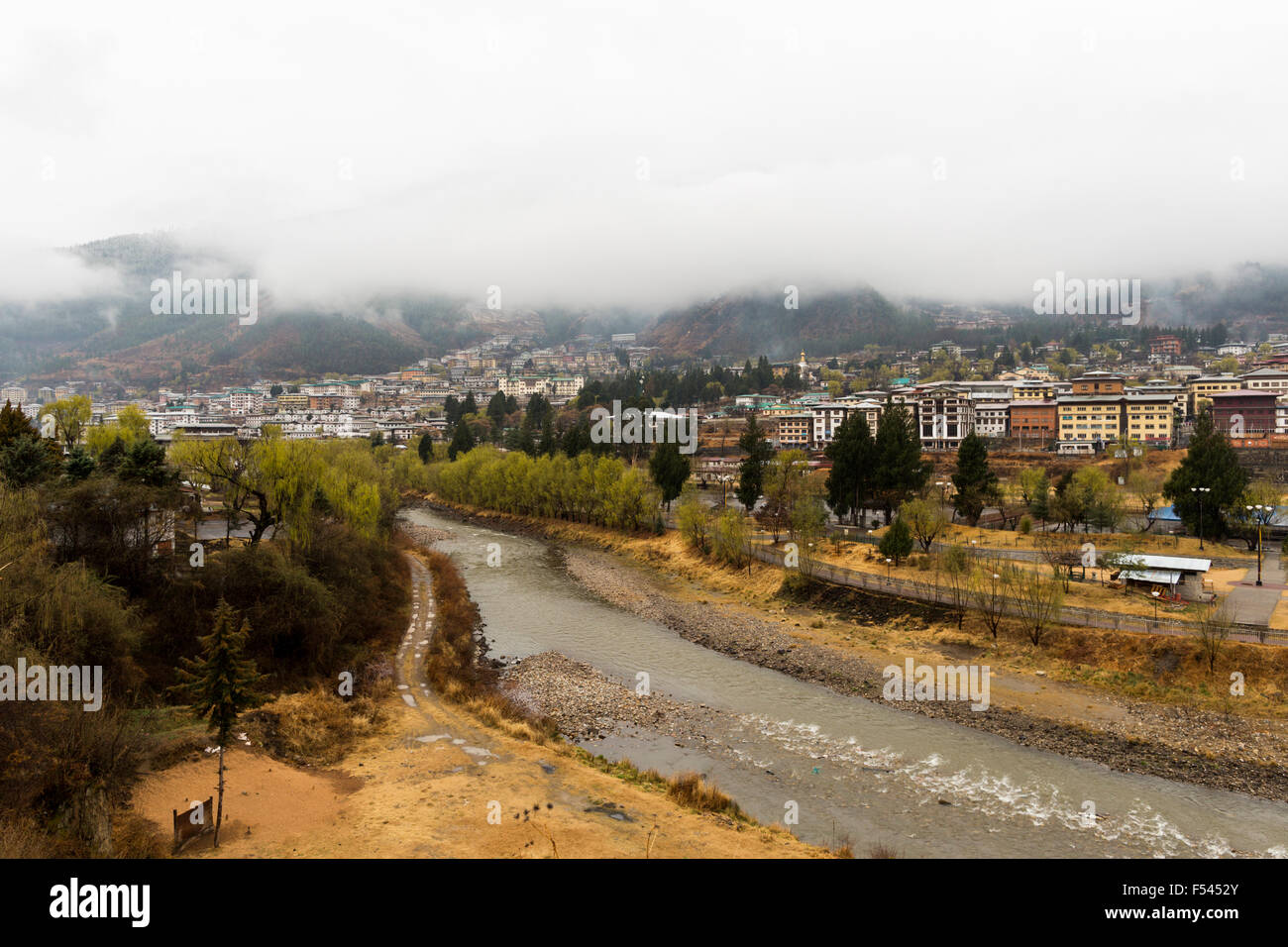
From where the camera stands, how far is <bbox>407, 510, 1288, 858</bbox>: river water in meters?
14.7

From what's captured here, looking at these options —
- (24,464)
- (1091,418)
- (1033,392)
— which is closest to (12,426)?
(24,464)

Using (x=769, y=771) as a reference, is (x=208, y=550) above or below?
above

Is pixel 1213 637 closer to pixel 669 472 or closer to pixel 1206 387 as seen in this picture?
pixel 669 472

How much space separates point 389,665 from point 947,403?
85120 mm

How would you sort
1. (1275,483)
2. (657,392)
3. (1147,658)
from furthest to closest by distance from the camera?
(657,392), (1275,483), (1147,658)

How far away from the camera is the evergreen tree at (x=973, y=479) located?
4447 cm

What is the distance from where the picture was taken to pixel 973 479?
44656mm

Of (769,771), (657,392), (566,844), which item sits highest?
(657,392)

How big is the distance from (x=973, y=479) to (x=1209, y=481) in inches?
453

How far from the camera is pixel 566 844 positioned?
12.8 meters
